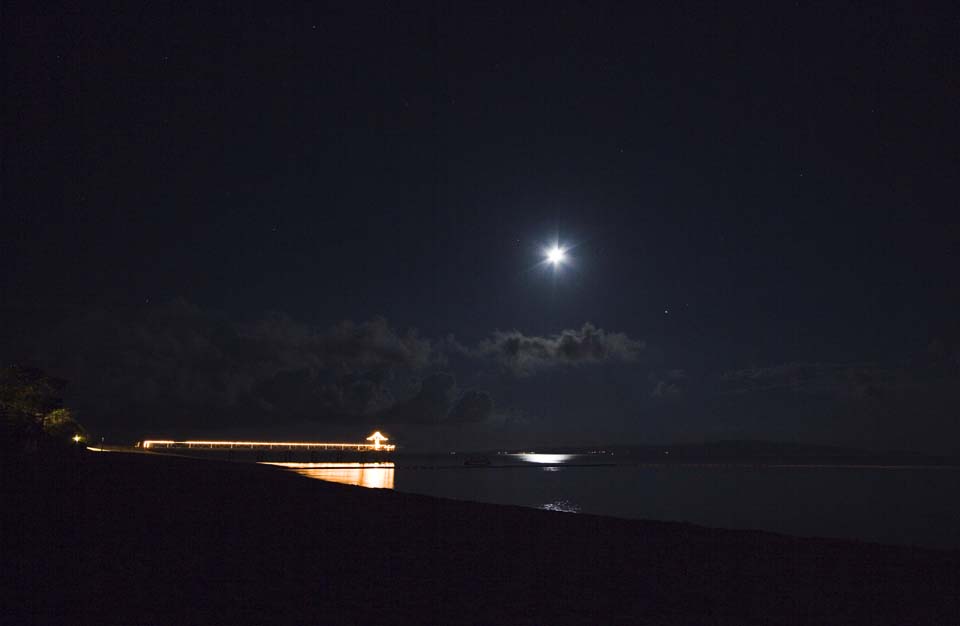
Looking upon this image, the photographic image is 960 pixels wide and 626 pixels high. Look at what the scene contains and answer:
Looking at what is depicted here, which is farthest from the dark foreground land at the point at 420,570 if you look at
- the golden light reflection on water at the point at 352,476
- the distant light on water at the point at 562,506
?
the golden light reflection on water at the point at 352,476

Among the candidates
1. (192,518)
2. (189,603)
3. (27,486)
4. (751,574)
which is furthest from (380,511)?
(189,603)

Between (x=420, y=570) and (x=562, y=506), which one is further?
(x=562, y=506)

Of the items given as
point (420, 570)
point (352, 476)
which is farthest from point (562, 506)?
point (420, 570)

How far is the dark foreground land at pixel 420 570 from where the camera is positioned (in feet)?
34.7

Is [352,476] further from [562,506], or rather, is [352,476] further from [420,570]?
[420,570]

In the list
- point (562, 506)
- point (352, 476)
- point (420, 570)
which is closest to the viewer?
point (420, 570)

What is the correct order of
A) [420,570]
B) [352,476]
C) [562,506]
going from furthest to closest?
[352,476] < [562,506] < [420,570]

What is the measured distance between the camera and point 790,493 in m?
80.6

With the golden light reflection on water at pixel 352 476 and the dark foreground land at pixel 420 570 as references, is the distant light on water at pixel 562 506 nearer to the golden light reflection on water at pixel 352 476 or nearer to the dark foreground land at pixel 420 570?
the golden light reflection on water at pixel 352 476

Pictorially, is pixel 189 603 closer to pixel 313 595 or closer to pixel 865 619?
pixel 313 595

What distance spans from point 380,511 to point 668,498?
4954 centimetres

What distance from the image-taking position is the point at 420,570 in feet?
46.3

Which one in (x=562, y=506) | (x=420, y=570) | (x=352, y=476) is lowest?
(x=420, y=570)

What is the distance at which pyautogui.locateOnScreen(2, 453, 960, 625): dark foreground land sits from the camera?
34.7 ft
